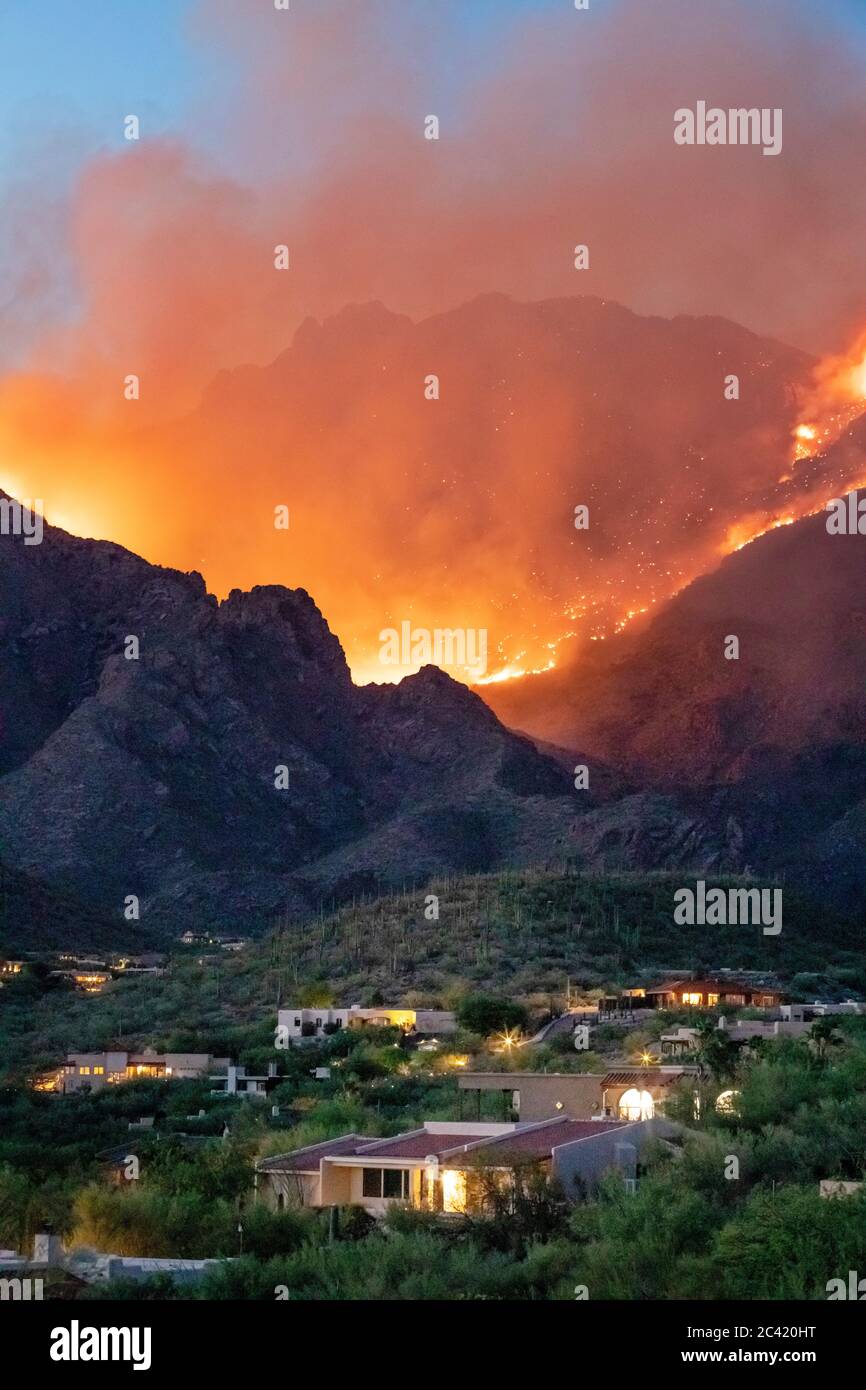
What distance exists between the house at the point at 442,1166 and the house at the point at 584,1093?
587 centimetres

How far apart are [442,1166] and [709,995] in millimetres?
46871

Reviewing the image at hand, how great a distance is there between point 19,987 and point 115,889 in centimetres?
3347

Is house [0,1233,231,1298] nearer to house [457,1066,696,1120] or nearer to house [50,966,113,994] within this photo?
house [457,1066,696,1120]

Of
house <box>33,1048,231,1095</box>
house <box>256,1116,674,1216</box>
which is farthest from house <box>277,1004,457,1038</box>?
house <box>256,1116,674,1216</box>

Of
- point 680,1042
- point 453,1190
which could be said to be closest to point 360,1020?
point 680,1042

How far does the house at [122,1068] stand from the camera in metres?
68.1

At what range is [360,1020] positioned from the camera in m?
80.9

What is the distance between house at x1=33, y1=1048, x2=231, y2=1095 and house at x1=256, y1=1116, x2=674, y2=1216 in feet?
92.6

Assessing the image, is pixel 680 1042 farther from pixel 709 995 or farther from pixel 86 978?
pixel 86 978

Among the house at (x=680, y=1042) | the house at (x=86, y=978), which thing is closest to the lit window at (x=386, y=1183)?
the house at (x=680, y=1042)

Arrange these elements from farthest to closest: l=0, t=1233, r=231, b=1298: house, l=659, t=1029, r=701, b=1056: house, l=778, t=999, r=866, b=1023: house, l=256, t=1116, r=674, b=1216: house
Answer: l=778, t=999, r=866, b=1023: house → l=659, t=1029, r=701, b=1056: house → l=256, t=1116, r=674, b=1216: house → l=0, t=1233, r=231, b=1298: house

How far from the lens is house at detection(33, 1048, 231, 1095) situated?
223ft

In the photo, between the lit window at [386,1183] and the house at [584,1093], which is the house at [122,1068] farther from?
the lit window at [386,1183]
